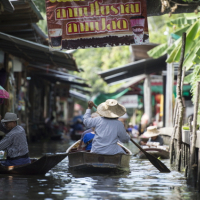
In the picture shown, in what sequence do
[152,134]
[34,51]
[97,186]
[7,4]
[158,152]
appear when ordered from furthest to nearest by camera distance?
[34,51], [152,134], [158,152], [7,4], [97,186]

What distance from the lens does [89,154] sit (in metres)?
9.23

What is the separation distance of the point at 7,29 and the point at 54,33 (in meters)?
5.78

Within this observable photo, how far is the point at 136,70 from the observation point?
842 inches

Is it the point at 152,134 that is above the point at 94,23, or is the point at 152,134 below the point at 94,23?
below

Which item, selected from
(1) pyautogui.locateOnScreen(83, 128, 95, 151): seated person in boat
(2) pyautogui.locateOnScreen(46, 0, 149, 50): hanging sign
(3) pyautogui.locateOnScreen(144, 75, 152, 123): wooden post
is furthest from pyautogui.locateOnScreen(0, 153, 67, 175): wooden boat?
(3) pyautogui.locateOnScreen(144, 75, 152, 123): wooden post

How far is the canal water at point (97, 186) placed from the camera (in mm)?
6695

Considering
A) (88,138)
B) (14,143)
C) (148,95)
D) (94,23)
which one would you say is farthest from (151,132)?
(148,95)

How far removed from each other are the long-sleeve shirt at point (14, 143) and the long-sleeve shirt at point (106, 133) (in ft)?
4.85

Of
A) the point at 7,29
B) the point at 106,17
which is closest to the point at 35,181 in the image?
the point at 106,17

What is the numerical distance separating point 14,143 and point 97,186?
6.86ft

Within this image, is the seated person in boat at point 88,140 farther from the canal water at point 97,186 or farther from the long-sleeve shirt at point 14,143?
the long-sleeve shirt at point 14,143

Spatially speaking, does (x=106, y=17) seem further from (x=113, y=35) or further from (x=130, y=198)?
(x=130, y=198)

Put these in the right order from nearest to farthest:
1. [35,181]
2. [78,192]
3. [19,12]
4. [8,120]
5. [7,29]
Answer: [78,192] → [35,181] → [8,120] → [19,12] → [7,29]

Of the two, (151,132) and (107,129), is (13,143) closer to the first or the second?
(107,129)
